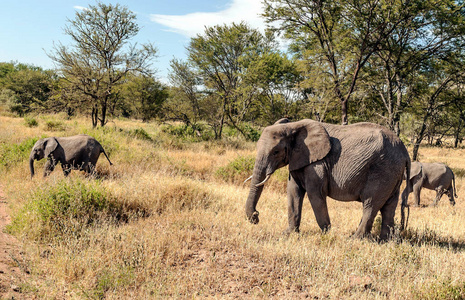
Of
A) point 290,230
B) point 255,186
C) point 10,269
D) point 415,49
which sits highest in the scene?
point 415,49

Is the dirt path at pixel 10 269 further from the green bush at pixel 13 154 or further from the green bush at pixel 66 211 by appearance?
the green bush at pixel 13 154

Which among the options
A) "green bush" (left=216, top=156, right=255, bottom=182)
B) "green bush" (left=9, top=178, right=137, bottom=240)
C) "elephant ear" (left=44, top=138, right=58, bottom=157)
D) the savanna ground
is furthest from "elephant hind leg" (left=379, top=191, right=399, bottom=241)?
"elephant ear" (left=44, top=138, right=58, bottom=157)

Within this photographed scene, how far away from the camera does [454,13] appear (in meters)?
14.3

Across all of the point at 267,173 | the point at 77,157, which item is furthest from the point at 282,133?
the point at 77,157

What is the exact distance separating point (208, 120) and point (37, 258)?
1734 cm

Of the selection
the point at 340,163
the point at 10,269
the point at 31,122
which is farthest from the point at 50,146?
the point at 31,122

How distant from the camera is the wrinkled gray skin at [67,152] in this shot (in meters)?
8.55

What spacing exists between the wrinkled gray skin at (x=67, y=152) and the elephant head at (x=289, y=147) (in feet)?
18.2

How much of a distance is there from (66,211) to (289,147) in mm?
4216

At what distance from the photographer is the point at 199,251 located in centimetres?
483

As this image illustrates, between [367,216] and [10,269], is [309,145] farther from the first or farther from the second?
[10,269]

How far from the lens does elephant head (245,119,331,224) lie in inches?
203

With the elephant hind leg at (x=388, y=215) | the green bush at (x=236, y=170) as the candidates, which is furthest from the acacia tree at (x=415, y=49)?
the elephant hind leg at (x=388, y=215)

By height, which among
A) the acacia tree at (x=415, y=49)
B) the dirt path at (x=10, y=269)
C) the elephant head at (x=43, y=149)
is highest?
the acacia tree at (x=415, y=49)
